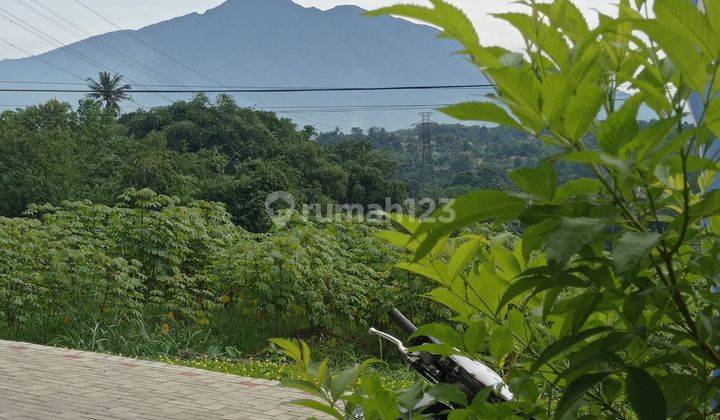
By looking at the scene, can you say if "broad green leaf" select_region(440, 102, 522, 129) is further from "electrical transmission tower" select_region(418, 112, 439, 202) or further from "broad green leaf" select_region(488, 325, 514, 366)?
"electrical transmission tower" select_region(418, 112, 439, 202)

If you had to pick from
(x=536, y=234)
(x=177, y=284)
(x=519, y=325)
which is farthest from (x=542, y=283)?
(x=177, y=284)

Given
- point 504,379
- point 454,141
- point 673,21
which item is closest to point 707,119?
point 673,21

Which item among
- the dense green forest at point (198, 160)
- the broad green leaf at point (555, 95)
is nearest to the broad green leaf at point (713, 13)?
the broad green leaf at point (555, 95)

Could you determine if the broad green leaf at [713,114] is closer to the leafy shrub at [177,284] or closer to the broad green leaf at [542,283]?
the broad green leaf at [542,283]

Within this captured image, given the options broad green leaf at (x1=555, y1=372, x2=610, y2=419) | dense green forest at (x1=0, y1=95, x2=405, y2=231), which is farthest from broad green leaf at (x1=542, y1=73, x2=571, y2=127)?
dense green forest at (x1=0, y1=95, x2=405, y2=231)

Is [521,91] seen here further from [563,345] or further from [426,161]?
[426,161]

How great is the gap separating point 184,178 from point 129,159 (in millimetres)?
3331

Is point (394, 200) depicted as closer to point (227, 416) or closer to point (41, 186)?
Result: point (41, 186)

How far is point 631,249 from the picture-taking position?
66 cm

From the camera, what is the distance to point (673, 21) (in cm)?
70

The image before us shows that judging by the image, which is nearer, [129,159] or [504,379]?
[504,379]

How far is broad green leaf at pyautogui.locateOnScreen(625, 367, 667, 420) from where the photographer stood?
735mm

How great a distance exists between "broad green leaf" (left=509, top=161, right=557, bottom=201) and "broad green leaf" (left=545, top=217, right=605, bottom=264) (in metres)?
0.06

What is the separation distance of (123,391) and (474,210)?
5963mm
